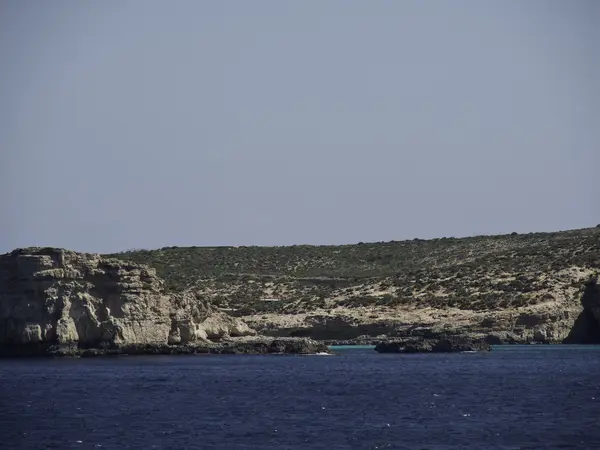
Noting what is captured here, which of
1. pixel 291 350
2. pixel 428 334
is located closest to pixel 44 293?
pixel 291 350

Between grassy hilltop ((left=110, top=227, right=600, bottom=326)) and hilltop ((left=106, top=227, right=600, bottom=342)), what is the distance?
12 cm

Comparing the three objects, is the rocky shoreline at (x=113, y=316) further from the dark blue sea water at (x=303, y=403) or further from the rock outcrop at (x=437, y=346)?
the dark blue sea water at (x=303, y=403)

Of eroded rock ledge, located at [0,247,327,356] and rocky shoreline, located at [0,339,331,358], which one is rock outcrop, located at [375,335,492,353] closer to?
rocky shoreline, located at [0,339,331,358]

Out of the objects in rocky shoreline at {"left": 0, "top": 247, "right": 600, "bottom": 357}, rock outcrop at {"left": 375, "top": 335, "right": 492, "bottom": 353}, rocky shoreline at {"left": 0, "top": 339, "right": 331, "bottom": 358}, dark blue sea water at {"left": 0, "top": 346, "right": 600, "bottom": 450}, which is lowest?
dark blue sea water at {"left": 0, "top": 346, "right": 600, "bottom": 450}

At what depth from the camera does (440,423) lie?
42625 mm

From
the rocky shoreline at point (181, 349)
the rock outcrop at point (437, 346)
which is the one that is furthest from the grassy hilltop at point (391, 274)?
the rocky shoreline at point (181, 349)

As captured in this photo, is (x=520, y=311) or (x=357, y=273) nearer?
(x=520, y=311)

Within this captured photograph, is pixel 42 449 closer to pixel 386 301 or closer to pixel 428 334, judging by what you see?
pixel 428 334

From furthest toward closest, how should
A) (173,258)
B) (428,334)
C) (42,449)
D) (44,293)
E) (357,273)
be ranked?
1. (173,258)
2. (357,273)
3. (428,334)
4. (44,293)
5. (42,449)

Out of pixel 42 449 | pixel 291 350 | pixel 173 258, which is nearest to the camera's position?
pixel 42 449

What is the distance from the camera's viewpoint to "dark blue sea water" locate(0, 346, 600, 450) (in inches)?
1539

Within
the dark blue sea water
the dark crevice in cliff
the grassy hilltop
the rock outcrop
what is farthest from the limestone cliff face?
the dark crevice in cliff

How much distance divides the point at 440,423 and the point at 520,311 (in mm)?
53661

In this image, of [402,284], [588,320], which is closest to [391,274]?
[402,284]
